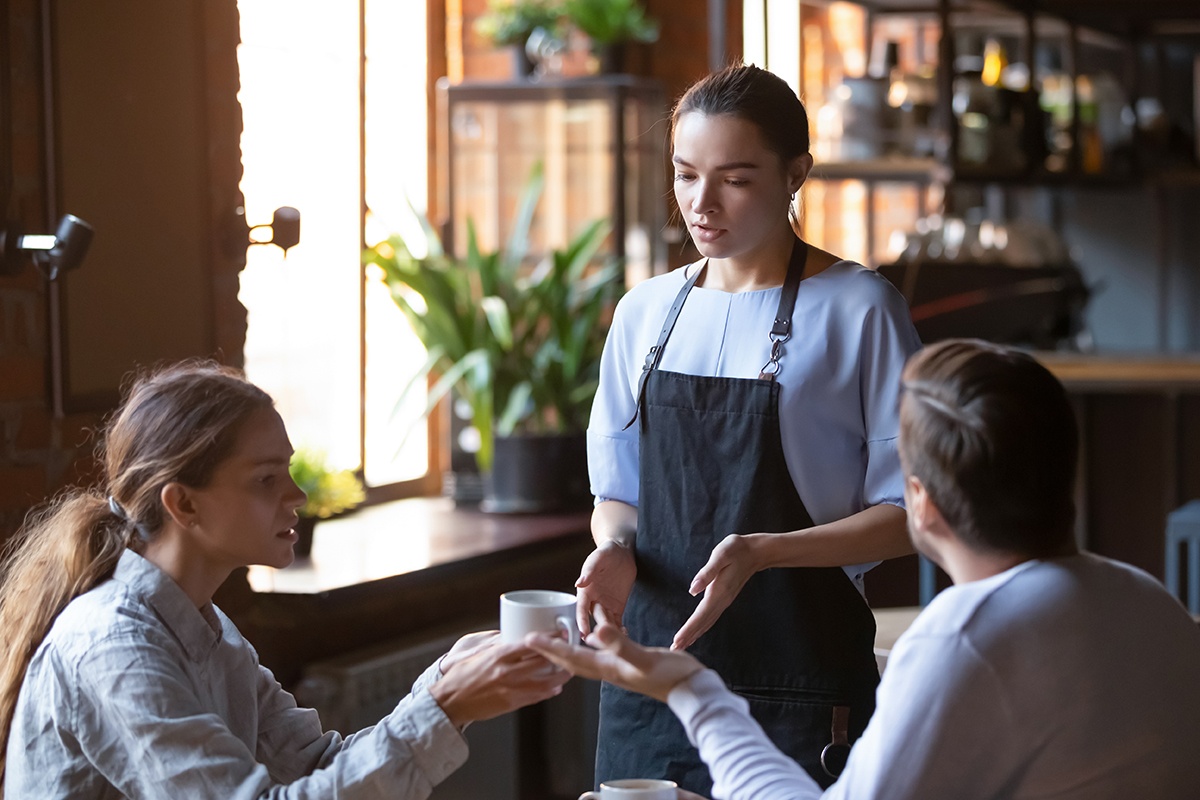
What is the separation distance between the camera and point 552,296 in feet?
12.4

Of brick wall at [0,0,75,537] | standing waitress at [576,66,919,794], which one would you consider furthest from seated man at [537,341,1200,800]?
brick wall at [0,0,75,537]

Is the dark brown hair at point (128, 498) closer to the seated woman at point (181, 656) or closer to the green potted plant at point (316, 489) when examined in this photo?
the seated woman at point (181, 656)

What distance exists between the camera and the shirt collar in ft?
4.76

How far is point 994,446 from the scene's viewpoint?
3.96 feet

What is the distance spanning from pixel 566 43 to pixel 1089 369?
1716mm

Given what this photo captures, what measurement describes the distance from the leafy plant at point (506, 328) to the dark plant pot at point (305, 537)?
21.3 inches

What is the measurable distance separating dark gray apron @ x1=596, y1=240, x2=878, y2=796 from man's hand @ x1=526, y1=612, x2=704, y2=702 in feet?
1.57

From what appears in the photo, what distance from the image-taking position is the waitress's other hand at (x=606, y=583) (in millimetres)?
1718

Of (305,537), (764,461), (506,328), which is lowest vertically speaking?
(305,537)

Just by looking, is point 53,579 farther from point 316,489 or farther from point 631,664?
point 316,489

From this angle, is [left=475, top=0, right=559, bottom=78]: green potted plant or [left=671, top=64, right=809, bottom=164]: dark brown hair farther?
[left=475, top=0, right=559, bottom=78]: green potted plant

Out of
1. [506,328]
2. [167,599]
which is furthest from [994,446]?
[506,328]

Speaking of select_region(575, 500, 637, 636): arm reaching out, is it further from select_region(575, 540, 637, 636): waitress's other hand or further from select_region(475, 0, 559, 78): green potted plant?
select_region(475, 0, 559, 78): green potted plant

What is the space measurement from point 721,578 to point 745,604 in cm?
20
